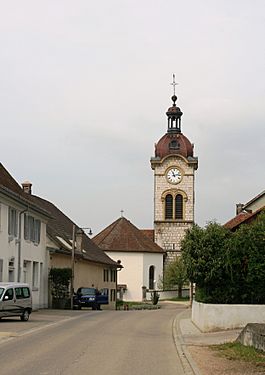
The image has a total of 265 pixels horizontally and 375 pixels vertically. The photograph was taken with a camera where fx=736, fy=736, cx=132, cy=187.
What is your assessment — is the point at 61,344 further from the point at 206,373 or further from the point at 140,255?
the point at 140,255

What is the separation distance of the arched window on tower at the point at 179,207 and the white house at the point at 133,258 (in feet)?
19.7

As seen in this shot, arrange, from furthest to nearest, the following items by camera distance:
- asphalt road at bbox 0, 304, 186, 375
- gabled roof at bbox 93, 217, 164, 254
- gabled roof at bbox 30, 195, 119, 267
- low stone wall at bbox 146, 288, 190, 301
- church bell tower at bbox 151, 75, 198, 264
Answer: church bell tower at bbox 151, 75, 198, 264 < gabled roof at bbox 93, 217, 164, 254 < low stone wall at bbox 146, 288, 190, 301 < gabled roof at bbox 30, 195, 119, 267 < asphalt road at bbox 0, 304, 186, 375

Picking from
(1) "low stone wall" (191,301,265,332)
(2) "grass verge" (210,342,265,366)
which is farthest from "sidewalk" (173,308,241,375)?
(2) "grass verge" (210,342,265,366)

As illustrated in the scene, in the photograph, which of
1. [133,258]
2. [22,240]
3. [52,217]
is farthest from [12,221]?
[133,258]

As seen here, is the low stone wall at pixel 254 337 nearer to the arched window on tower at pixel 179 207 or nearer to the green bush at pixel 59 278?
the green bush at pixel 59 278

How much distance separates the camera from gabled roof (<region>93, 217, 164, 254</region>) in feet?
305

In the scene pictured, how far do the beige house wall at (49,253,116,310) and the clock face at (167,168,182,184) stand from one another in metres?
28.7

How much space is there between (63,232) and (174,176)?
4544cm

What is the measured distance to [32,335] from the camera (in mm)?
23750

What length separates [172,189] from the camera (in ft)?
330

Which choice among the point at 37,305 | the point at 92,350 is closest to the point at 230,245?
the point at 92,350

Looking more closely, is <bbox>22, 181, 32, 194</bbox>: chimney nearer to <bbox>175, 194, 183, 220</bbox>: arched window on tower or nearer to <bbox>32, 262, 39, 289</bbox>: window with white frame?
<bbox>32, 262, 39, 289</bbox>: window with white frame

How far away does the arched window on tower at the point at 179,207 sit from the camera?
99.9 meters

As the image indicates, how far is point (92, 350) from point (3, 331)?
258 inches
